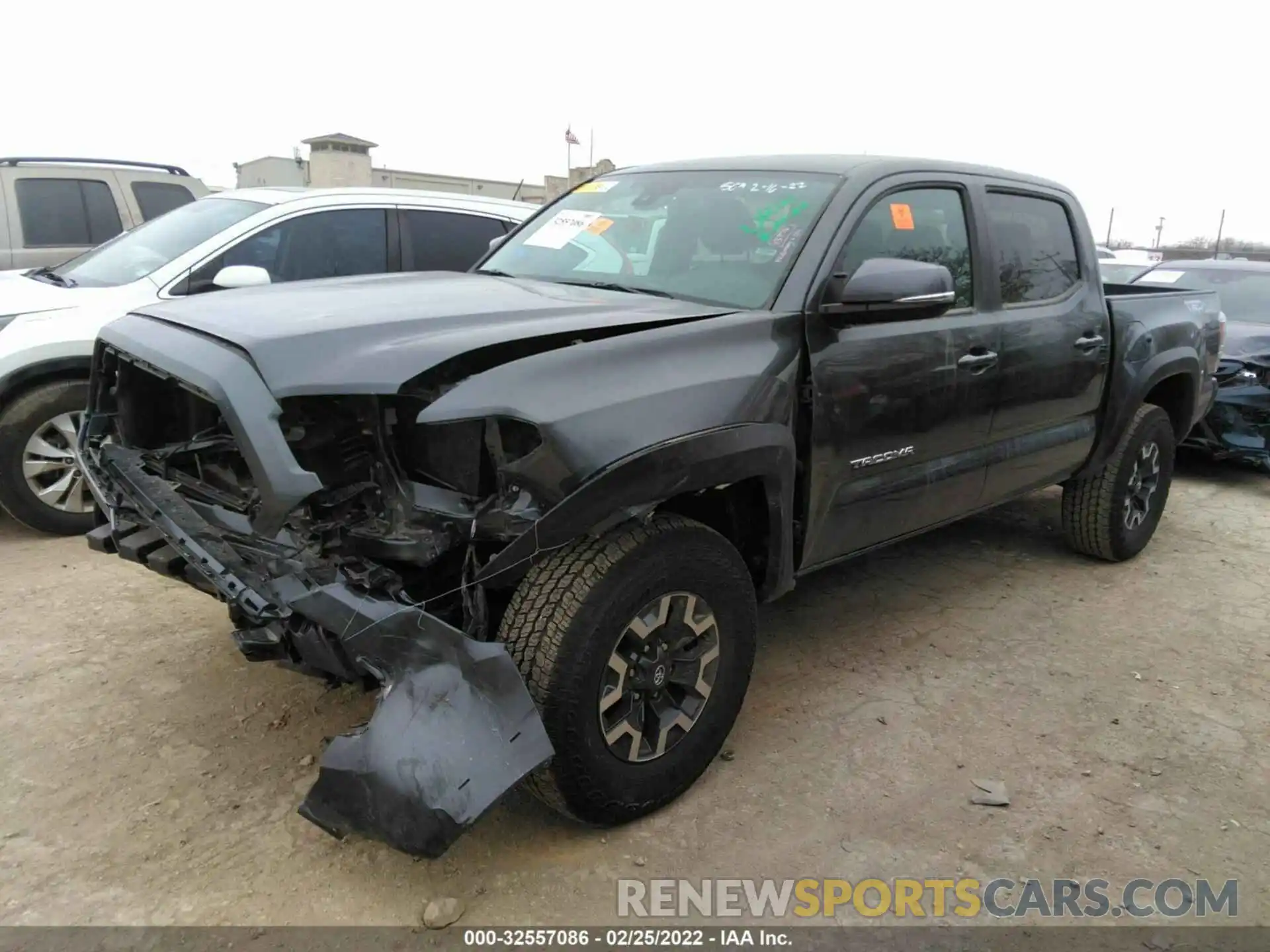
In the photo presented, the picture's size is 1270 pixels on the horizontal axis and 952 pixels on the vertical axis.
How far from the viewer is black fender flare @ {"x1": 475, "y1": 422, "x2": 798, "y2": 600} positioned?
228 cm

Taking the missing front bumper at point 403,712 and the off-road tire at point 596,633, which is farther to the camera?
the off-road tire at point 596,633

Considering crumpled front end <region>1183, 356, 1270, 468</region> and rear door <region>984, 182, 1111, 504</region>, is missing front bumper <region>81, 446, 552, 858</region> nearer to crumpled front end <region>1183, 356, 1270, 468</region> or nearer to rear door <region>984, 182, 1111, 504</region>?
rear door <region>984, 182, 1111, 504</region>

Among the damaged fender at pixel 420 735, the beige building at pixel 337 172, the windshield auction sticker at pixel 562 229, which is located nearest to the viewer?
the damaged fender at pixel 420 735

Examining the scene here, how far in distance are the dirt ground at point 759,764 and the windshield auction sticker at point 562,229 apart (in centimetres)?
191

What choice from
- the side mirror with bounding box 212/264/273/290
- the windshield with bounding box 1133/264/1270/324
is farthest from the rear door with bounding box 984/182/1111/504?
the windshield with bounding box 1133/264/1270/324

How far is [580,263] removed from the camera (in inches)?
142

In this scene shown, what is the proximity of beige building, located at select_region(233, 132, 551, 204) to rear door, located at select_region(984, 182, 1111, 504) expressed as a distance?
33.2ft

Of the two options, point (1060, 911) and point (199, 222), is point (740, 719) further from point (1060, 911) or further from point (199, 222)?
point (199, 222)

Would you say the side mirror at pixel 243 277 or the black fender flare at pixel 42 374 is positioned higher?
the side mirror at pixel 243 277

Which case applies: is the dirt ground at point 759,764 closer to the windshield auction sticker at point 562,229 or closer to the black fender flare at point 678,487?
the black fender flare at point 678,487

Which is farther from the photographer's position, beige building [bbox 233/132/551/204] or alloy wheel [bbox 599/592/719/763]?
beige building [bbox 233/132/551/204]

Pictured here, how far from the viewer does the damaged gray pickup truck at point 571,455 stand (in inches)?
87.3

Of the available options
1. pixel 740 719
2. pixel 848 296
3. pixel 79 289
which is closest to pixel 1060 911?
pixel 740 719

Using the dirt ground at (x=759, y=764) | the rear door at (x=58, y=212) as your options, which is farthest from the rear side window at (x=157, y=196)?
the dirt ground at (x=759, y=764)
